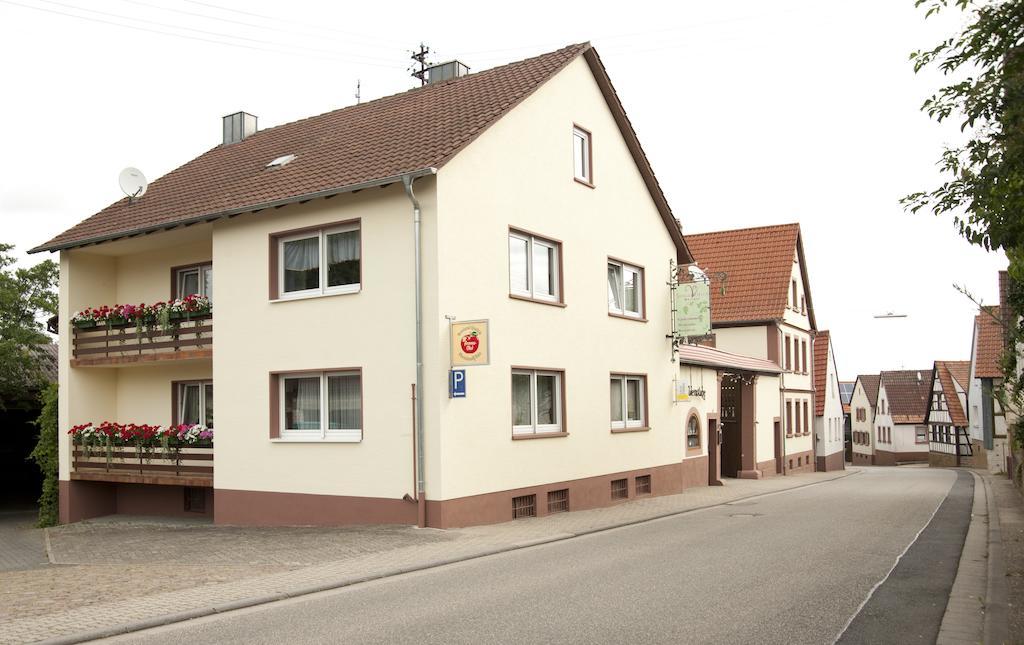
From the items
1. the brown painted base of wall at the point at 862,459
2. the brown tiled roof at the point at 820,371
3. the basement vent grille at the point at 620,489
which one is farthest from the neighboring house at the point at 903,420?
the basement vent grille at the point at 620,489

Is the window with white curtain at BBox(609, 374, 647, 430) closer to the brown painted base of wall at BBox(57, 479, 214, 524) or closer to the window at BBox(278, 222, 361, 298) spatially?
the window at BBox(278, 222, 361, 298)

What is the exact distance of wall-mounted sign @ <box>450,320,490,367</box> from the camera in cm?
1438

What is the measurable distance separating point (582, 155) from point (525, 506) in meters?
7.58

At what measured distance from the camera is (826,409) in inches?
1777

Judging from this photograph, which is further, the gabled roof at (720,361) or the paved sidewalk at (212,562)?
the gabled roof at (720,361)

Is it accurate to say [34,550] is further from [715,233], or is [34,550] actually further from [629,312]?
[715,233]

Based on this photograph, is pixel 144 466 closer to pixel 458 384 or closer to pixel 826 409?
pixel 458 384

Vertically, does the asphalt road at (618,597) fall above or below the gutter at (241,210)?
below

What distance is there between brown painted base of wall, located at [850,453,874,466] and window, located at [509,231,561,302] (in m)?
74.4

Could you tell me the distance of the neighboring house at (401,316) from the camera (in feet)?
49.7

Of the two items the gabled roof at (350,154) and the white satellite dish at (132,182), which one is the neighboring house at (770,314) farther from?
the white satellite dish at (132,182)

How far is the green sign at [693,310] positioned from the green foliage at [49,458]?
14609 mm

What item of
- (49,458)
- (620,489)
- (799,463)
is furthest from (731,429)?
(49,458)

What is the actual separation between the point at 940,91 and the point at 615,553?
22.3ft
